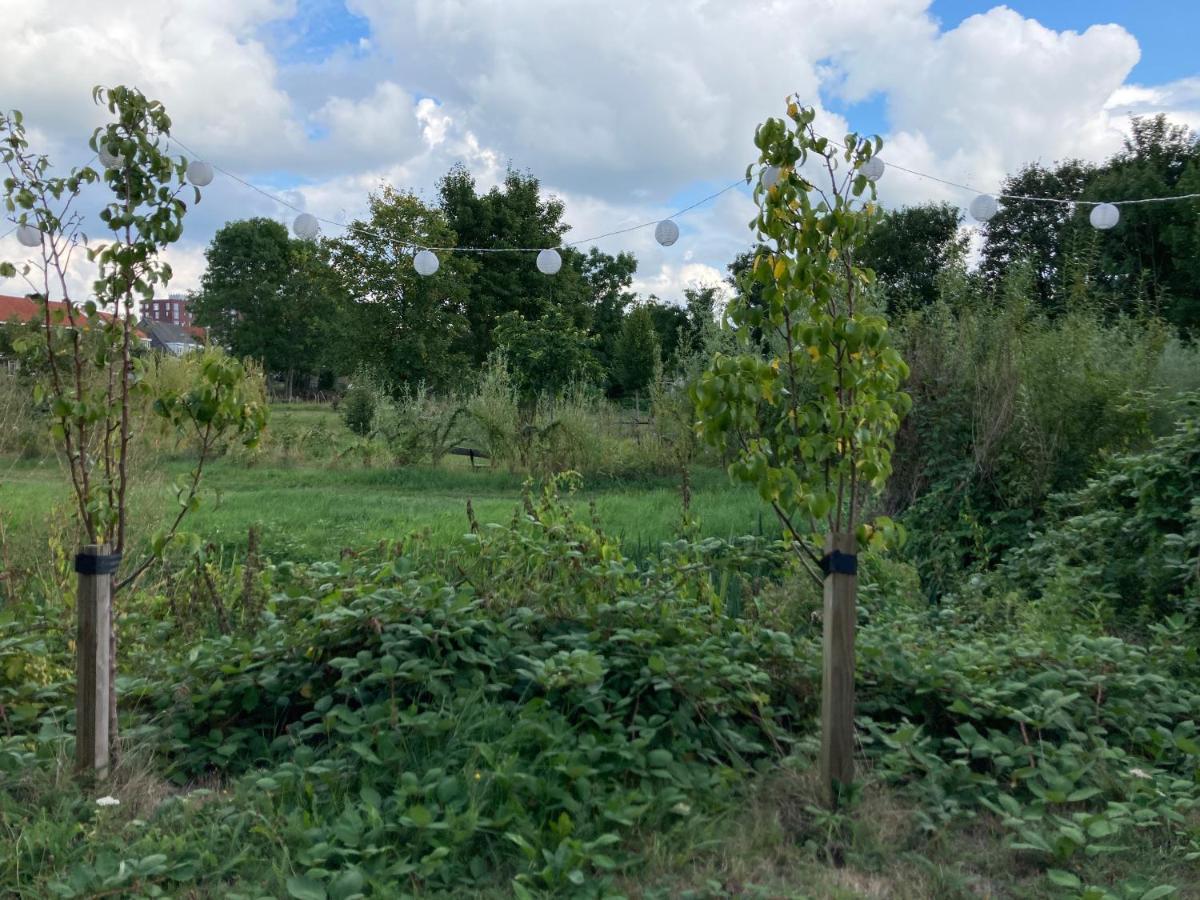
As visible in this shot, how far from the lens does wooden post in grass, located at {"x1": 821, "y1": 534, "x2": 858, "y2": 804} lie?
2.85m

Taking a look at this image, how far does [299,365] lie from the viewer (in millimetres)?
47562

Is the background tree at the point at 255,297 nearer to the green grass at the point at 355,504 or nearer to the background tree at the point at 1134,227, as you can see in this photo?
the background tree at the point at 1134,227

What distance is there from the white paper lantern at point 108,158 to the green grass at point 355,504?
1.60 m

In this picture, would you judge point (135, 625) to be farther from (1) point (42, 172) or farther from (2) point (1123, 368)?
(2) point (1123, 368)

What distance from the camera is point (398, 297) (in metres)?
23.4

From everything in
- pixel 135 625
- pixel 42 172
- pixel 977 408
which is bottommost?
pixel 135 625

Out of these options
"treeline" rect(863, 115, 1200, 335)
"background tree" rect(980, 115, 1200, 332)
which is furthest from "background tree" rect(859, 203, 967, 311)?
"background tree" rect(980, 115, 1200, 332)

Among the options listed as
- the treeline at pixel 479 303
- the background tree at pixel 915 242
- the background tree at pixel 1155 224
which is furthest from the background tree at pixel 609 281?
the background tree at pixel 1155 224

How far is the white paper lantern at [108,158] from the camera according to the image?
3.10m

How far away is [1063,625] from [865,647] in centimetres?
179

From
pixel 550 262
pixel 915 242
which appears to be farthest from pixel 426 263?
pixel 915 242

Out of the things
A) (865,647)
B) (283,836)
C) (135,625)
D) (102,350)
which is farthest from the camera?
(135,625)

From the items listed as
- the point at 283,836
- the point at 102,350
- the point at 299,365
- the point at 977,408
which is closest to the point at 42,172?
the point at 102,350

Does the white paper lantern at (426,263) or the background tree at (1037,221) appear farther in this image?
the background tree at (1037,221)
